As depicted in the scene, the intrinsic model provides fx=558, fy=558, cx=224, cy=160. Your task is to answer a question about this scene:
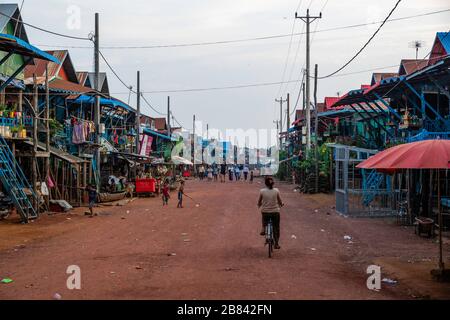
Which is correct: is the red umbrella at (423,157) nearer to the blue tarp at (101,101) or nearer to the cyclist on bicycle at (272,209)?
the cyclist on bicycle at (272,209)

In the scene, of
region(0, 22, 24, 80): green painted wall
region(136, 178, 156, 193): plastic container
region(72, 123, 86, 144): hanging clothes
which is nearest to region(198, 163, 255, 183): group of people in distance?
region(136, 178, 156, 193): plastic container

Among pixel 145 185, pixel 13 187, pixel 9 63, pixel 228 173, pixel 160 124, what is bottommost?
pixel 145 185

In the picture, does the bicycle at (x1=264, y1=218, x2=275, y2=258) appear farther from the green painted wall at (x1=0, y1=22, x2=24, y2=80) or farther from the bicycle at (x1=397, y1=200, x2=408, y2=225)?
the green painted wall at (x1=0, y1=22, x2=24, y2=80)

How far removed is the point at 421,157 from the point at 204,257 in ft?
15.4

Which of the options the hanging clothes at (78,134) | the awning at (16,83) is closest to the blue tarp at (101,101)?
the hanging clothes at (78,134)

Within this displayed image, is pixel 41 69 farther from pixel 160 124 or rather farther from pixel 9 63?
pixel 160 124

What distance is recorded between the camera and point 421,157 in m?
9.22

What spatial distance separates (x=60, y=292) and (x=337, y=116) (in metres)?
36.0

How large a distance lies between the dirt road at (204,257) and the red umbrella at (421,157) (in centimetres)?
192

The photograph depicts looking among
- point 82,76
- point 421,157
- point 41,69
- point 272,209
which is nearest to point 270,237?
point 272,209

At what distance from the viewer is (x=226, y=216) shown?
20.4 metres
